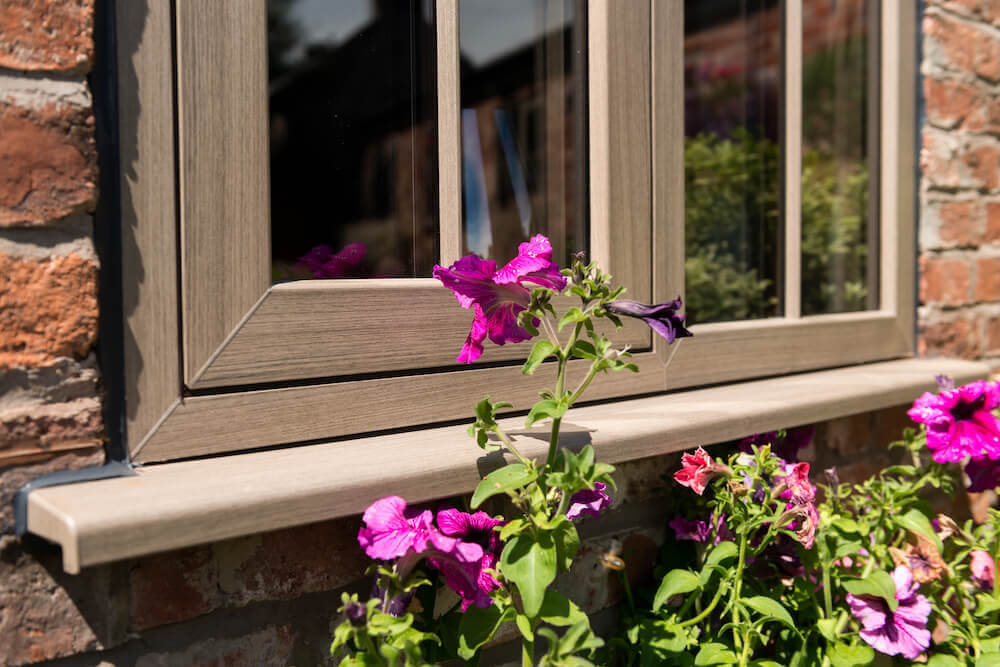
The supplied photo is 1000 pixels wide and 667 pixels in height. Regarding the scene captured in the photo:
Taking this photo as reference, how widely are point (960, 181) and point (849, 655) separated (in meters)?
1.38

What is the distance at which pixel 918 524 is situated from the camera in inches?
55.2

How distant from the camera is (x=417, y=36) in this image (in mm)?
1243

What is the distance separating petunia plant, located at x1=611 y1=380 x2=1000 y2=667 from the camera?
1.18 metres

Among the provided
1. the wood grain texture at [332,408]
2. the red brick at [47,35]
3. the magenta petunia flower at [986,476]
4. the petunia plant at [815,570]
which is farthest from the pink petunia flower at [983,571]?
the red brick at [47,35]

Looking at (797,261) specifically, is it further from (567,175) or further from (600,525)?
(600,525)

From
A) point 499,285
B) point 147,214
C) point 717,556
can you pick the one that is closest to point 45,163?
point 147,214

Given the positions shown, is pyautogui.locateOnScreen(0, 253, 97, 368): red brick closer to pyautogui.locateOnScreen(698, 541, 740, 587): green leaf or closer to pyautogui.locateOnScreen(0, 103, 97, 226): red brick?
pyautogui.locateOnScreen(0, 103, 97, 226): red brick

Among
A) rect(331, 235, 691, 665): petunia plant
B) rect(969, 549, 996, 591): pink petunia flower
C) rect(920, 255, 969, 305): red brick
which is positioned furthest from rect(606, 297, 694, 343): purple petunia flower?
rect(920, 255, 969, 305): red brick

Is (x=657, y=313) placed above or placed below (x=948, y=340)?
above

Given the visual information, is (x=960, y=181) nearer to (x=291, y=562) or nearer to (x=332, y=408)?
(x=332, y=408)

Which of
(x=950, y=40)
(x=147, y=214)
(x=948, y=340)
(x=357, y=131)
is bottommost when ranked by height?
(x=948, y=340)

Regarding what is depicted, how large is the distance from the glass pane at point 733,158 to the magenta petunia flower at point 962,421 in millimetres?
489

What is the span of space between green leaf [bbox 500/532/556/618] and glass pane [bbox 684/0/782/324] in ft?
3.48

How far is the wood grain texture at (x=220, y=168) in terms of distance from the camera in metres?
0.99
